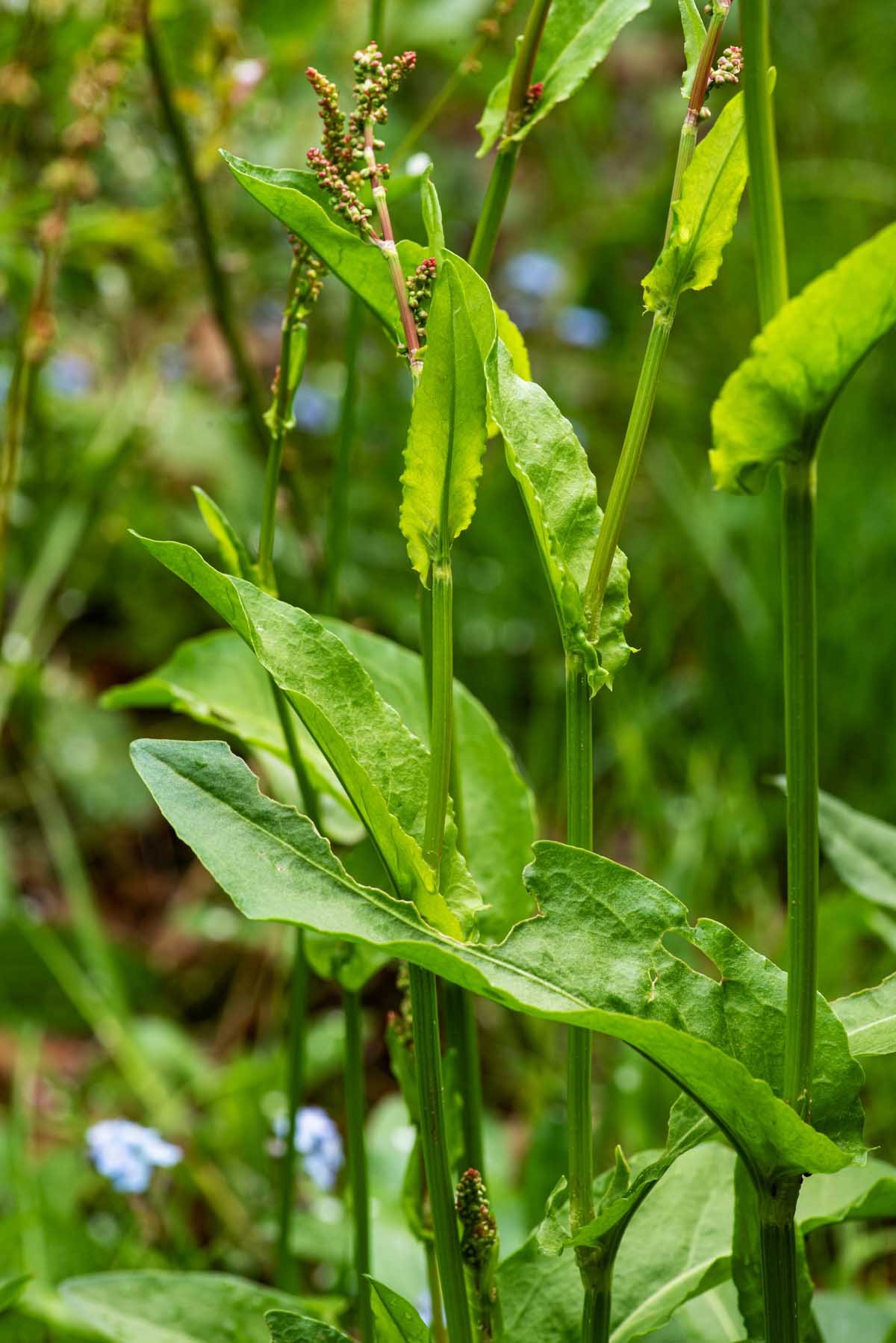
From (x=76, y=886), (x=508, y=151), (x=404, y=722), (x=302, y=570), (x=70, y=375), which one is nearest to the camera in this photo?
(x=508, y=151)

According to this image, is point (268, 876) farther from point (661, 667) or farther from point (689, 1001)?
point (661, 667)

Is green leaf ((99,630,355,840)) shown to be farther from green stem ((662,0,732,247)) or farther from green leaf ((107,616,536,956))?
green stem ((662,0,732,247))

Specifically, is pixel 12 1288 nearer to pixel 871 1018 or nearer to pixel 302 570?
pixel 871 1018

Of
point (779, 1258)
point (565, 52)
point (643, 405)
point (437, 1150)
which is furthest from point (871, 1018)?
point (565, 52)

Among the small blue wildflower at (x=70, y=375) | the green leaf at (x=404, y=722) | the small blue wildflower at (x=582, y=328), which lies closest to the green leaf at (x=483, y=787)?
the green leaf at (x=404, y=722)

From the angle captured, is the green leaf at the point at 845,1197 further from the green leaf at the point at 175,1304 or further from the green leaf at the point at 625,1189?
the green leaf at the point at 175,1304

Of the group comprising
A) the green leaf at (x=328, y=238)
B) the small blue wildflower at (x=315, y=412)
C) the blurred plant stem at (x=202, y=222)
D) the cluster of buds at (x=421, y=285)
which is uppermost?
the small blue wildflower at (x=315, y=412)

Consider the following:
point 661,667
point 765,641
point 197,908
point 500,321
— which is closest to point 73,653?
point 197,908

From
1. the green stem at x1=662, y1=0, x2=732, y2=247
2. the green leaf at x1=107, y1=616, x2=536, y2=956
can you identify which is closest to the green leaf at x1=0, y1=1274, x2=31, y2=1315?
the green leaf at x1=107, y1=616, x2=536, y2=956

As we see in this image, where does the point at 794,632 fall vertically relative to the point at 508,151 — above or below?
below
